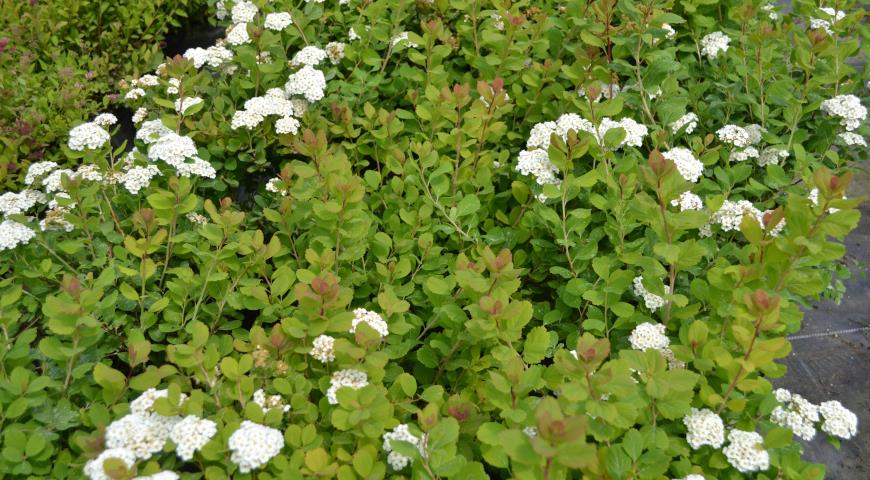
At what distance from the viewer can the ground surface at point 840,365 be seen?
7.39 ft

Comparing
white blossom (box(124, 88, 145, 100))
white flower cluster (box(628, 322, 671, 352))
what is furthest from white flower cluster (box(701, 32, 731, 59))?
Answer: white blossom (box(124, 88, 145, 100))

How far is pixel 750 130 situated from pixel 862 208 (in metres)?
1.02

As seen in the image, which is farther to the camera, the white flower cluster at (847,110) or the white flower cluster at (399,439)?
the white flower cluster at (847,110)

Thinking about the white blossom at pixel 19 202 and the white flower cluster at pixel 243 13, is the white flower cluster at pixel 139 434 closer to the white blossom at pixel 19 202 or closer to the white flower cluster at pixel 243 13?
the white blossom at pixel 19 202

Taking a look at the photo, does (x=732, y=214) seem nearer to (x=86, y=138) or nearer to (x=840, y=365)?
(x=840, y=365)

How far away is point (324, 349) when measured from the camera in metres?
1.72

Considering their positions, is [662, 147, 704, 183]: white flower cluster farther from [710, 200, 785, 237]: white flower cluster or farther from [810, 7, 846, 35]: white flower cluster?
[810, 7, 846, 35]: white flower cluster

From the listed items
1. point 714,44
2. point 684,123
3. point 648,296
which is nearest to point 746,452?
point 648,296

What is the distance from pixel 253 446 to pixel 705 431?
1.04 meters

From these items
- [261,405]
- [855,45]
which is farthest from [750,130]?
[261,405]

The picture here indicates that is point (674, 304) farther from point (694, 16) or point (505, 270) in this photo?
point (694, 16)

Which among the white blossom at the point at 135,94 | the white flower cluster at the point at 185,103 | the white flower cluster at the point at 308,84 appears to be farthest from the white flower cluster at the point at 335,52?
the white blossom at the point at 135,94

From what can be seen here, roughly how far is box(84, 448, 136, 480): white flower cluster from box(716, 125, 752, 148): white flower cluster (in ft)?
6.83

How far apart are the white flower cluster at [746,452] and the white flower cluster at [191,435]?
1.19m
